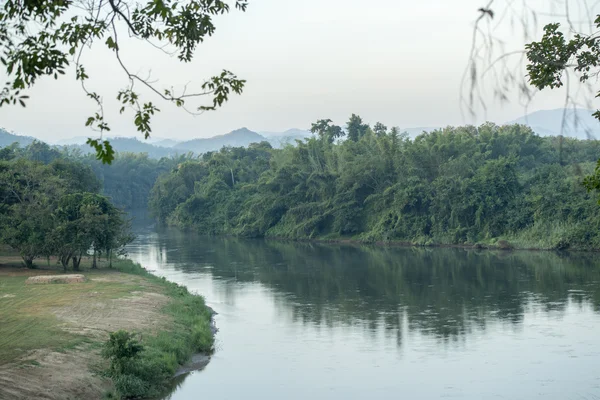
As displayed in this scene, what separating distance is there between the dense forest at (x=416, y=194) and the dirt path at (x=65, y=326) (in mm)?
24374

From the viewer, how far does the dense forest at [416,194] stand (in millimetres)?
42125

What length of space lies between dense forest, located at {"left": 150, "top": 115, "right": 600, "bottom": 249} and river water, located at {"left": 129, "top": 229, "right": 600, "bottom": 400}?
365cm

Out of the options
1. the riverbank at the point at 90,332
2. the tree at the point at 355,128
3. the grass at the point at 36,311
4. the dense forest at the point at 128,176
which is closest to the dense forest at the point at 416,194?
the tree at the point at 355,128

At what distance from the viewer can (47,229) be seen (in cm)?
2914

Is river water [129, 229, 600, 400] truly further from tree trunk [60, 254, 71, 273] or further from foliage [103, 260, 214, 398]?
tree trunk [60, 254, 71, 273]

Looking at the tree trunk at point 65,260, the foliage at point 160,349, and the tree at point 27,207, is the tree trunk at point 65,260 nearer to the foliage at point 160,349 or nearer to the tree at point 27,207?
the tree at point 27,207

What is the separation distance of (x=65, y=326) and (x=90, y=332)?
0.79 meters

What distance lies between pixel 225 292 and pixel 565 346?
14661 millimetres

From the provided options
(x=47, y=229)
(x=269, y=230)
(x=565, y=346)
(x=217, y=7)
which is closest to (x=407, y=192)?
(x=269, y=230)

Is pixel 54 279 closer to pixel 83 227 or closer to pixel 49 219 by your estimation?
pixel 83 227

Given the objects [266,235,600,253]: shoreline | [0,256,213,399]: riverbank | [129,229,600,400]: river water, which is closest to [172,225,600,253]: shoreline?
[266,235,600,253]: shoreline

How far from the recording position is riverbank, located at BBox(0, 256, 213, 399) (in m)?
13.8

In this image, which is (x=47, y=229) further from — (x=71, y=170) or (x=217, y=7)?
(x=217, y=7)

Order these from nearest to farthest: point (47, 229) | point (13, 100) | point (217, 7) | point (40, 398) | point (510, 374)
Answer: point (13, 100)
point (217, 7)
point (40, 398)
point (510, 374)
point (47, 229)
